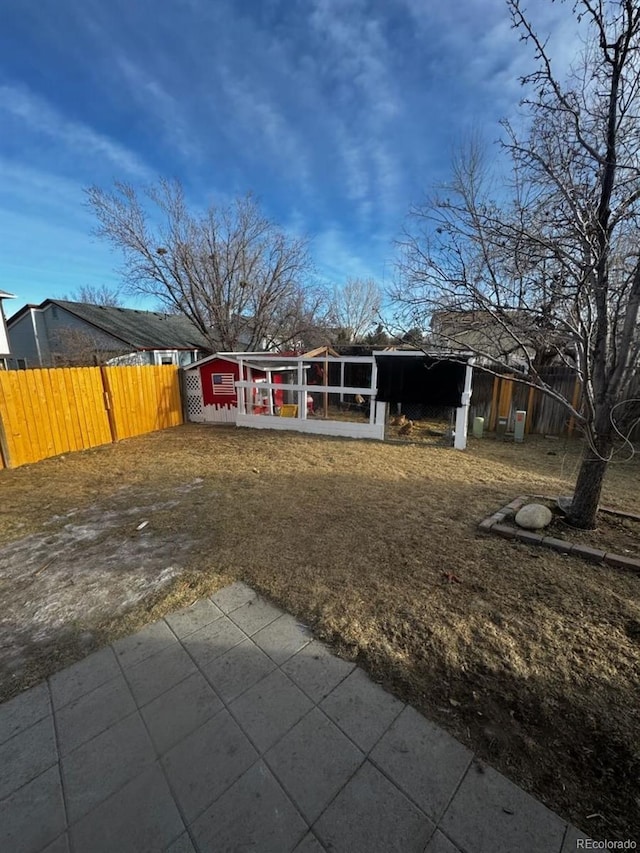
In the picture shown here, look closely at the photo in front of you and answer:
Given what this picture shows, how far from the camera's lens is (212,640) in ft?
6.75

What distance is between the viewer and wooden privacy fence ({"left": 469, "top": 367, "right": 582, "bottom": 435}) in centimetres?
826

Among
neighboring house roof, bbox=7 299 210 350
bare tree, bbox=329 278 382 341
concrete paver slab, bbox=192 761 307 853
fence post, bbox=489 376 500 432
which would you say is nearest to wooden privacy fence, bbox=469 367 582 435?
fence post, bbox=489 376 500 432

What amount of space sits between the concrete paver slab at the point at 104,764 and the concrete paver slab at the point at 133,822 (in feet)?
0.16

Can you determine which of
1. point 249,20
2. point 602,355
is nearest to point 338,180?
point 249,20

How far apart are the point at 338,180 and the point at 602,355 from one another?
30.8 ft

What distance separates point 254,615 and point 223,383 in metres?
8.26

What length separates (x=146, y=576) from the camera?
9.02 feet

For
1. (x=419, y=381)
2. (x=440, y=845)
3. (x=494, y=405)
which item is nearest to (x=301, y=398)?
(x=419, y=381)

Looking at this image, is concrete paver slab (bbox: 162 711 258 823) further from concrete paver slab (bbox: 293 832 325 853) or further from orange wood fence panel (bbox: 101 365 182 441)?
orange wood fence panel (bbox: 101 365 182 441)

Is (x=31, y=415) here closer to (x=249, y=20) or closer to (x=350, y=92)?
(x=249, y=20)

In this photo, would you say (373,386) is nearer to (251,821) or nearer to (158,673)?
(158,673)

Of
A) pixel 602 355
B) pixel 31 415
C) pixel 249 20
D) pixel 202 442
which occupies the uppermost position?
pixel 249 20

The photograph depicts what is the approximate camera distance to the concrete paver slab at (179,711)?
59.8 inches

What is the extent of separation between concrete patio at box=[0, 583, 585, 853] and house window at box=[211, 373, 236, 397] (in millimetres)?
8266
